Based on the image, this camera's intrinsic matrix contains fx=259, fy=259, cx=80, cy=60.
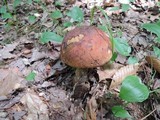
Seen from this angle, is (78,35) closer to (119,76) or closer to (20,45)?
(119,76)

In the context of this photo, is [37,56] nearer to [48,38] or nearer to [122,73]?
[48,38]

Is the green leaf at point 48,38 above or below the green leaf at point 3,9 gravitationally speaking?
above

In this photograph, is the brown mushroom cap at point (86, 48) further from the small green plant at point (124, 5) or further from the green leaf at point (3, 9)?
the green leaf at point (3, 9)

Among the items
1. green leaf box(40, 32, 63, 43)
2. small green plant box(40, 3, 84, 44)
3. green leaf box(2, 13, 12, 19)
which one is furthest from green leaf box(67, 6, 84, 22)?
green leaf box(2, 13, 12, 19)

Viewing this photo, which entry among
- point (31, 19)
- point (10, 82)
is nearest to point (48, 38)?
point (10, 82)

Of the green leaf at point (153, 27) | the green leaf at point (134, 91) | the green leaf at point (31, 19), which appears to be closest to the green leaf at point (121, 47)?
the green leaf at point (153, 27)

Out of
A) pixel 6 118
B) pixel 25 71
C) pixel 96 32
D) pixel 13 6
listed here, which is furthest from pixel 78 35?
pixel 13 6
